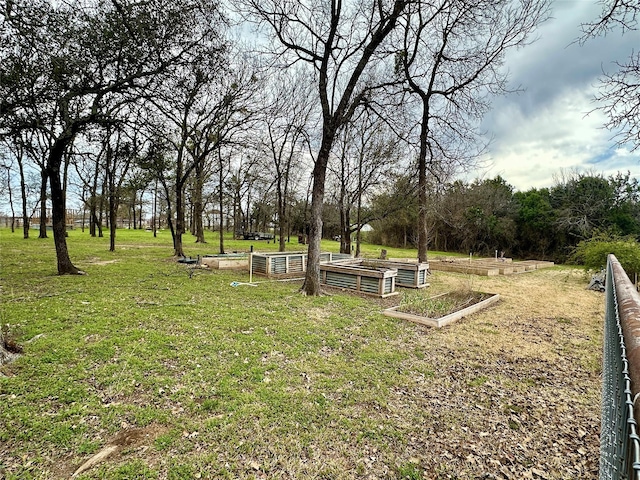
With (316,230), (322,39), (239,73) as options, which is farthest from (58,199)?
(239,73)

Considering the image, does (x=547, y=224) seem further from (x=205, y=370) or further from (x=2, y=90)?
(x=2, y=90)

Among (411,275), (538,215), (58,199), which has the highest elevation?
(538,215)

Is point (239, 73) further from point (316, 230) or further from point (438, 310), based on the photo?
point (438, 310)

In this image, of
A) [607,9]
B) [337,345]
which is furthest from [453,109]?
[337,345]

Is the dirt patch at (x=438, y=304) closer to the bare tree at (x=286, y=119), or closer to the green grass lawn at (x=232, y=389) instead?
the green grass lawn at (x=232, y=389)

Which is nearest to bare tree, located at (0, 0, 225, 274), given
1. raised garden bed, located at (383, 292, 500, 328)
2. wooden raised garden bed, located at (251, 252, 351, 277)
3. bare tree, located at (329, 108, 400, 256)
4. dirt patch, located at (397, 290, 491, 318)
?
wooden raised garden bed, located at (251, 252, 351, 277)

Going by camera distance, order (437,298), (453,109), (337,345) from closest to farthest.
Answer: (337,345)
(437,298)
(453,109)

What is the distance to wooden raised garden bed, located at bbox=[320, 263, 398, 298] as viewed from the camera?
7758 millimetres

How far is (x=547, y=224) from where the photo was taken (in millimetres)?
22562

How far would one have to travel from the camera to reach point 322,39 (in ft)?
24.2

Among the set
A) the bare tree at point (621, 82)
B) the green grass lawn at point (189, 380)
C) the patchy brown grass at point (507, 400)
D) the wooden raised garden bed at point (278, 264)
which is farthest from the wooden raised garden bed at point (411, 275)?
the bare tree at point (621, 82)

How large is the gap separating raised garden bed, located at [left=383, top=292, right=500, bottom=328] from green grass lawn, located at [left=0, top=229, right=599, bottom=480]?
0.29m

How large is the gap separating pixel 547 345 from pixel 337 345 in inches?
128

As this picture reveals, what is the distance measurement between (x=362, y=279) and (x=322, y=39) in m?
5.90
